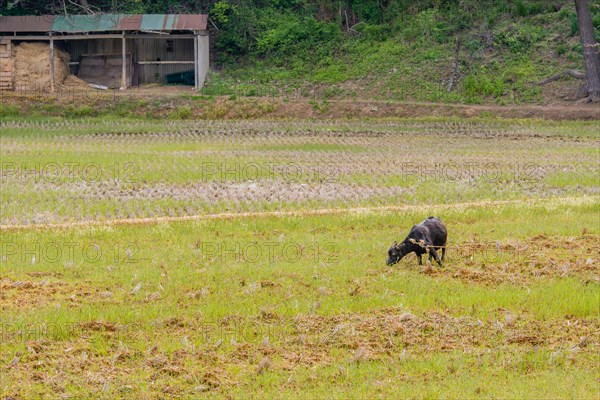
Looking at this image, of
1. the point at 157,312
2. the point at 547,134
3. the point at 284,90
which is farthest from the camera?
the point at 284,90

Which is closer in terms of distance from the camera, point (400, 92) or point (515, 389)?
point (515, 389)

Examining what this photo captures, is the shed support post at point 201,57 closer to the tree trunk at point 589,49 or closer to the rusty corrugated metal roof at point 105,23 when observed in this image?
the rusty corrugated metal roof at point 105,23

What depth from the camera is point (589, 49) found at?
32.0m

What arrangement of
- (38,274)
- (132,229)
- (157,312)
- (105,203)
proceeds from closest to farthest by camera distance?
(157,312) < (38,274) < (132,229) < (105,203)

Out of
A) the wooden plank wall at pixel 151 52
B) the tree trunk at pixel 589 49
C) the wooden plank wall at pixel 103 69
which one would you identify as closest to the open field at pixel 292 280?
the tree trunk at pixel 589 49

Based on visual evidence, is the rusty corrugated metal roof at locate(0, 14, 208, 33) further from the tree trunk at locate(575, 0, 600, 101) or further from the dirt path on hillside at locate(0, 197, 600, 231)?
the dirt path on hillside at locate(0, 197, 600, 231)

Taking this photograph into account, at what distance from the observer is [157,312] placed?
9.31 m

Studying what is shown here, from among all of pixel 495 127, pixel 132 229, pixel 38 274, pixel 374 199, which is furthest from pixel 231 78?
pixel 38 274

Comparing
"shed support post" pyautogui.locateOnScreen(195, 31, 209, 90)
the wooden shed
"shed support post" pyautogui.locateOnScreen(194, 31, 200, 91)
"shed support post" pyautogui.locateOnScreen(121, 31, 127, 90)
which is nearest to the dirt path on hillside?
the wooden shed

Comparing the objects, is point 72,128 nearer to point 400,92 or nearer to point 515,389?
point 400,92

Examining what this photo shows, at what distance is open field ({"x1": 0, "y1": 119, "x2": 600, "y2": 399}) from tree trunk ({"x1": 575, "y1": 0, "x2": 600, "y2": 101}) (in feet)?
37.0

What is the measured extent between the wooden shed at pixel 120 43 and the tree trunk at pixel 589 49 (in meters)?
13.8

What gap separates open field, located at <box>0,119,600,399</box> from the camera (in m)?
7.67

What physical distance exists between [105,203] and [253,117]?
57.0 ft
